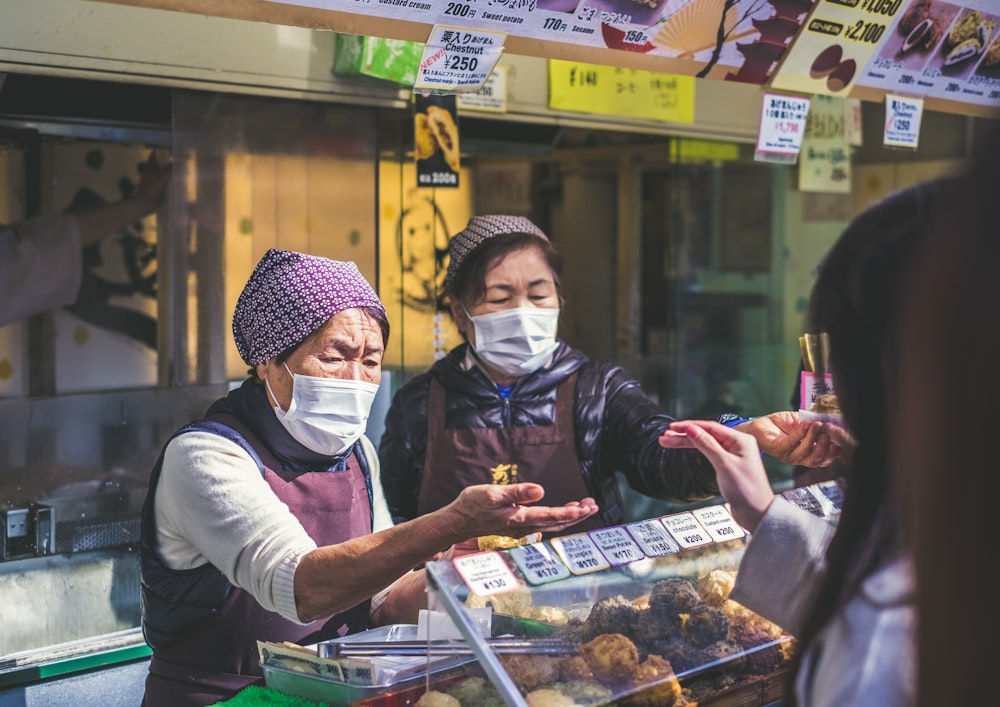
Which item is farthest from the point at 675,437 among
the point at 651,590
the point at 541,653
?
the point at 541,653

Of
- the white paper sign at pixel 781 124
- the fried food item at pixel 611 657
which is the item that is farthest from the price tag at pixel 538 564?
the white paper sign at pixel 781 124

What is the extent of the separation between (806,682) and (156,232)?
4.18 meters

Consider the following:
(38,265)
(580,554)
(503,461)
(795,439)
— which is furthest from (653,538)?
(38,265)

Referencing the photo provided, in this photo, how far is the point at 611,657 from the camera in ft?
5.91

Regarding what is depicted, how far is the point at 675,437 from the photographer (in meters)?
1.89

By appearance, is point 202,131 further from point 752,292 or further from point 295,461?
point 752,292

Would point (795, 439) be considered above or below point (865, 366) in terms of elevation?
below

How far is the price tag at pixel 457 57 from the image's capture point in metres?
2.46

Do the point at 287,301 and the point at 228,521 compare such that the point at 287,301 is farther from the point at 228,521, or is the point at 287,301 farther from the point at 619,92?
the point at 619,92

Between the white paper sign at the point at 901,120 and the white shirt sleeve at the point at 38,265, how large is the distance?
9.84 feet

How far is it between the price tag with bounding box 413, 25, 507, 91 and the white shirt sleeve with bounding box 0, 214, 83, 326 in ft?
6.80

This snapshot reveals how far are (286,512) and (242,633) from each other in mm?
288

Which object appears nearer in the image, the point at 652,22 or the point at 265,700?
the point at 265,700

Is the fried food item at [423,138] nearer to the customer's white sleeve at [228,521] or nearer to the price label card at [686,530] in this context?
the customer's white sleeve at [228,521]
